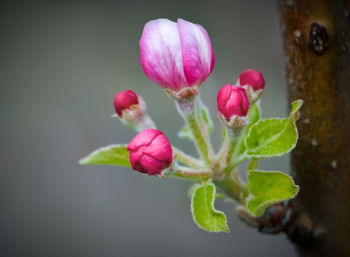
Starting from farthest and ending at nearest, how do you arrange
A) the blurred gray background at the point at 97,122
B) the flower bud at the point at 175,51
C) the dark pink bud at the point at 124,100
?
the blurred gray background at the point at 97,122, the dark pink bud at the point at 124,100, the flower bud at the point at 175,51

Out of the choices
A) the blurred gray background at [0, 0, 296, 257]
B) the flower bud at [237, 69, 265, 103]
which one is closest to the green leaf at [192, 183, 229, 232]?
the flower bud at [237, 69, 265, 103]

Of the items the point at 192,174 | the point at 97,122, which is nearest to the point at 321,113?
the point at 192,174

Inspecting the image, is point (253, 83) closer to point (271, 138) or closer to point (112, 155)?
point (271, 138)

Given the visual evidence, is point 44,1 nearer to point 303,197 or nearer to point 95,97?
point 95,97

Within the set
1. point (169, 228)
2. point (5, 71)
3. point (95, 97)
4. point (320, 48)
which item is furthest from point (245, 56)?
point (320, 48)

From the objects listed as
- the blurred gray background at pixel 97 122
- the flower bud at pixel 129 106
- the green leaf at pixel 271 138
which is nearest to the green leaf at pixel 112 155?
the flower bud at pixel 129 106

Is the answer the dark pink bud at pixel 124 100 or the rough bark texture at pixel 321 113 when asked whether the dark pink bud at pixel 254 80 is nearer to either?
the rough bark texture at pixel 321 113

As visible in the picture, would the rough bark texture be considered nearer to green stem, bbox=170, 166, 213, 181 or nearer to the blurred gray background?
green stem, bbox=170, 166, 213, 181
